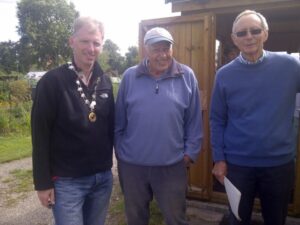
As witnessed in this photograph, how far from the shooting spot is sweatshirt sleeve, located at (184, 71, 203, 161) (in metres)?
2.54

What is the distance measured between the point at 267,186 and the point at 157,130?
857mm

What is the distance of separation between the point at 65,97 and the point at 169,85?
30.3 inches

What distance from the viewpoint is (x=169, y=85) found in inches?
97.7

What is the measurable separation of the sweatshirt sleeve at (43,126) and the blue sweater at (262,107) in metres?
1.19

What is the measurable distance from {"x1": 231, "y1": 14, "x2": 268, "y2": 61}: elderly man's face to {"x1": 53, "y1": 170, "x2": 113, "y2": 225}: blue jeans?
130 cm

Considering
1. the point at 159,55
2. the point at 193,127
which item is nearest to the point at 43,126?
the point at 159,55

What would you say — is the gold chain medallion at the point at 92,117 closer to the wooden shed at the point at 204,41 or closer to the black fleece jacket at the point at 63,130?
the black fleece jacket at the point at 63,130

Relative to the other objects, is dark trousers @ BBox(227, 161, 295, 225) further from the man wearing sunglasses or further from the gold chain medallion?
the gold chain medallion

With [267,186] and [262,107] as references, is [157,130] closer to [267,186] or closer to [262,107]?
[262,107]

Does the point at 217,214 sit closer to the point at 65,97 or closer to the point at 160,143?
the point at 160,143

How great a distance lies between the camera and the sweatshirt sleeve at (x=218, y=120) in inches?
97.6

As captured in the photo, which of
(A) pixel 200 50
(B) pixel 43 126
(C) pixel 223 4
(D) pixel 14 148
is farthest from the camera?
(D) pixel 14 148

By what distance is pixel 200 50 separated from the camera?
4.13 m

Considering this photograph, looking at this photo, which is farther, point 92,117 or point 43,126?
point 92,117
